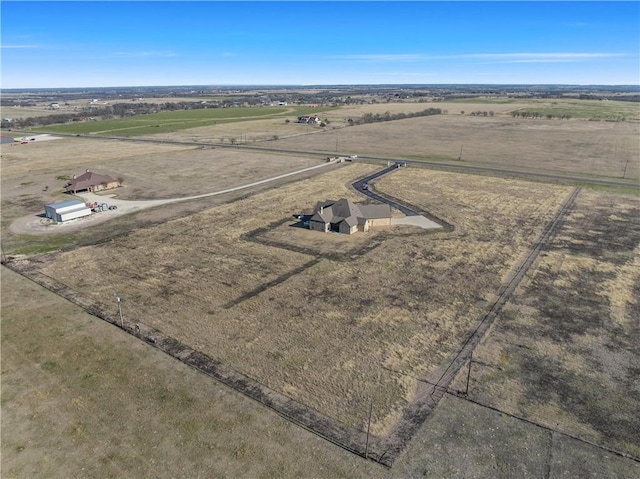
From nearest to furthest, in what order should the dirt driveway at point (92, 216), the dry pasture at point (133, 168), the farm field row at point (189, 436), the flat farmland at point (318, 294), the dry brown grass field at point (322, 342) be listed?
the farm field row at point (189, 436)
the dry brown grass field at point (322, 342)
the flat farmland at point (318, 294)
the dirt driveway at point (92, 216)
the dry pasture at point (133, 168)

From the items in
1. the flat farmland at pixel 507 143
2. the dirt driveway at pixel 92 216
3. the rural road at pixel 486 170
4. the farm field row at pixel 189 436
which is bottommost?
the farm field row at pixel 189 436

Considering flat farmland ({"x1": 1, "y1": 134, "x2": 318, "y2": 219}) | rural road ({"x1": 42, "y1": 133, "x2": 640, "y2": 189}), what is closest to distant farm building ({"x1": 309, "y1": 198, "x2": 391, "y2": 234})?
flat farmland ({"x1": 1, "y1": 134, "x2": 318, "y2": 219})

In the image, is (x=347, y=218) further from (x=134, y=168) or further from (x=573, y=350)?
(x=134, y=168)

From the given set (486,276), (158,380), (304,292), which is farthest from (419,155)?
Answer: (158,380)

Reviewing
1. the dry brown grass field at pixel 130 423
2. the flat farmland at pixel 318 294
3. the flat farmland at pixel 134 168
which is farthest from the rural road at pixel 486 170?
the dry brown grass field at pixel 130 423

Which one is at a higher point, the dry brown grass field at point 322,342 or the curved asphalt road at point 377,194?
the curved asphalt road at point 377,194

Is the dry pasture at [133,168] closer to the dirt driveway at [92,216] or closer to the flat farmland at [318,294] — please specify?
the dirt driveway at [92,216]

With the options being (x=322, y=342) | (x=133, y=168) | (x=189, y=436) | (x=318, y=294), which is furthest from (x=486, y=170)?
(x=189, y=436)
